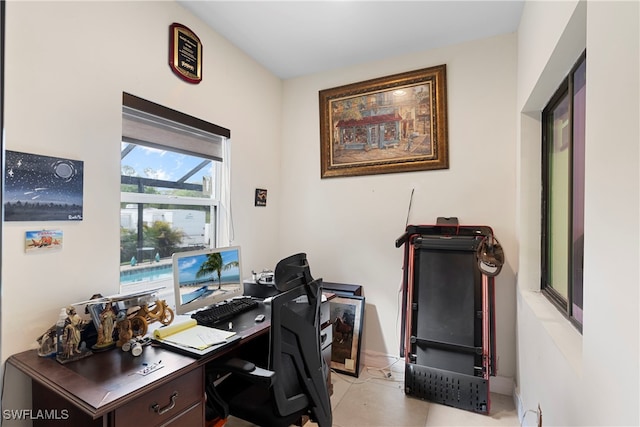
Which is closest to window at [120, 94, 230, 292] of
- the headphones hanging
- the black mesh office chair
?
the black mesh office chair

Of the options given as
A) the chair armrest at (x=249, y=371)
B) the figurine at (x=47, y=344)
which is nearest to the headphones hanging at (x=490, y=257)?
the chair armrest at (x=249, y=371)

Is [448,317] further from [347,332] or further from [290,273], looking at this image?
[290,273]

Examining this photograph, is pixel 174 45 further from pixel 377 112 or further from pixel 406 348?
pixel 406 348

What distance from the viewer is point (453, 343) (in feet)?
7.52

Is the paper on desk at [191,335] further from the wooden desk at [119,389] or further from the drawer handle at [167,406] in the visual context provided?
the drawer handle at [167,406]

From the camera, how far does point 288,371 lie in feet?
4.81

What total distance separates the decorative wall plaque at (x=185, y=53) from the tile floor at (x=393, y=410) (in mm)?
2418

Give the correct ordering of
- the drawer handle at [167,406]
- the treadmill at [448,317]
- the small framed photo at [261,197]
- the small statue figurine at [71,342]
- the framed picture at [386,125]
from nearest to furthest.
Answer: the drawer handle at [167,406]
the small statue figurine at [71,342]
the treadmill at [448,317]
the framed picture at [386,125]
the small framed photo at [261,197]

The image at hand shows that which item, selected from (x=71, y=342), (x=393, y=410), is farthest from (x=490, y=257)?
(x=71, y=342)

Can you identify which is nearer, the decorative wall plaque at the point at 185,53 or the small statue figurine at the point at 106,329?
the small statue figurine at the point at 106,329

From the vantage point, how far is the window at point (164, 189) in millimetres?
1943

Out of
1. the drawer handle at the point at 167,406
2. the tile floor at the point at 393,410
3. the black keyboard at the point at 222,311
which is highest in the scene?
the black keyboard at the point at 222,311

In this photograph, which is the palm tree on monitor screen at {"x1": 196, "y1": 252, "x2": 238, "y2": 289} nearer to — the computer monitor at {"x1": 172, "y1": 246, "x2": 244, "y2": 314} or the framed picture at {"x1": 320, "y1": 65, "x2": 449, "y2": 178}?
the computer monitor at {"x1": 172, "y1": 246, "x2": 244, "y2": 314}

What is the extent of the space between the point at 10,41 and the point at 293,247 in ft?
7.90
